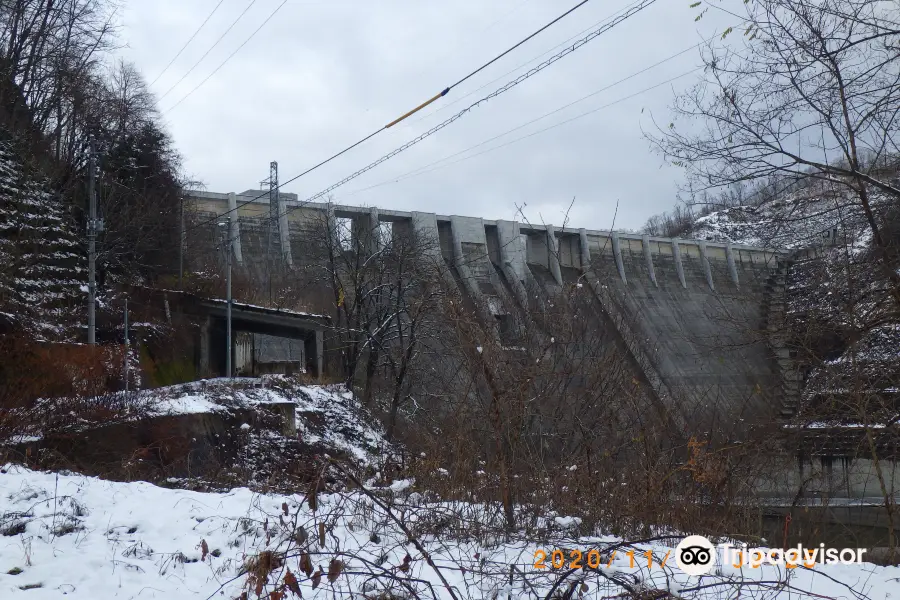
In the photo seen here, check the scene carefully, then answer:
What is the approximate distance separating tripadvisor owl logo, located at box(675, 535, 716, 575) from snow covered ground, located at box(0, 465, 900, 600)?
6 cm

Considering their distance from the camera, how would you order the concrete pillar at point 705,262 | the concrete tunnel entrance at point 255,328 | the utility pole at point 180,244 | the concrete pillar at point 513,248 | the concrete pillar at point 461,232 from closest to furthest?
1. the concrete tunnel entrance at point 255,328
2. the utility pole at point 180,244
3. the concrete pillar at point 461,232
4. the concrete pillar at point 513,248
5. the concrete pillar at point 705,262

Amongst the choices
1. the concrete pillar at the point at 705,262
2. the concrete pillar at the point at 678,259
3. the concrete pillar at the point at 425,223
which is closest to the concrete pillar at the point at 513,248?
the concrete pillar at the point at 425,223

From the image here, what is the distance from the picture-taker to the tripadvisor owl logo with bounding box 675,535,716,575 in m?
4.91

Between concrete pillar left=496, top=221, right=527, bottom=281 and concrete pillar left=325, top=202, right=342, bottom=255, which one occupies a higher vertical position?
concrete pillar left=496, top=221, right=527, bottom=281

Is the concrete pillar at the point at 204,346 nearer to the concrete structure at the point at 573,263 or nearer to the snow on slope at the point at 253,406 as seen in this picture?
the concrete structure at the point at 573,263

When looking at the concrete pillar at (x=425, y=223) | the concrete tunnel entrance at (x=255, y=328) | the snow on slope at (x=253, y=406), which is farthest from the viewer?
the concrete pillar at (x=425, y=223)

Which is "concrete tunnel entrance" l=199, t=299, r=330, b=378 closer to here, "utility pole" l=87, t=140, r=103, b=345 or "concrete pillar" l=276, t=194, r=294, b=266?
"utility pole" l=87, t=140, r=103, b=345

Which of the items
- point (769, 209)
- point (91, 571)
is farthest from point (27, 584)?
→ point (769, 209)

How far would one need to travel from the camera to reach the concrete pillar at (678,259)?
178 ft

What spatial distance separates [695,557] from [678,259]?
53022mm

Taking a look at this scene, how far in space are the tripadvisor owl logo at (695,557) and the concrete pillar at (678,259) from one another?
167ft

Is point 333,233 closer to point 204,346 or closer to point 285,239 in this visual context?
point 204,346

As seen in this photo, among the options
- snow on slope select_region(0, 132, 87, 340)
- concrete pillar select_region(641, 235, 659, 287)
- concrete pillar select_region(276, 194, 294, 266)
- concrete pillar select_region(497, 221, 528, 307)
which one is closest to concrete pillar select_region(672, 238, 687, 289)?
concrete pillar select_region(641, 235, 659, 287)

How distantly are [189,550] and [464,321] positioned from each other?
3.48m
